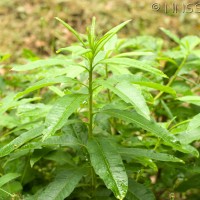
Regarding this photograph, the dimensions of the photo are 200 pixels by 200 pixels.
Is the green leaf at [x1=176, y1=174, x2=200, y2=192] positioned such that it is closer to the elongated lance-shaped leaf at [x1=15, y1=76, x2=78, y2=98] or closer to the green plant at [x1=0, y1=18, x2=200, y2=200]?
the green plant at [x1=0, y1=18, x2=200, y2=200]

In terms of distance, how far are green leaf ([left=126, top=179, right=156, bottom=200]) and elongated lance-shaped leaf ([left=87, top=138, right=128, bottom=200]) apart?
0.22 metres

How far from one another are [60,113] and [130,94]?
243mm

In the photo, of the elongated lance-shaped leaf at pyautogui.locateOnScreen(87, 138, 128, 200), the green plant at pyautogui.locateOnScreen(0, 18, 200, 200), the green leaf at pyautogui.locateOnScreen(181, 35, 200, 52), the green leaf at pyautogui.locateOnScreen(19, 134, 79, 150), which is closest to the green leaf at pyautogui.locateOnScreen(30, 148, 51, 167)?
the green plant at pyautogui.locateOnScreen(0, 18, 200, 200)

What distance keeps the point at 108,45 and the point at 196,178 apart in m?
0.76

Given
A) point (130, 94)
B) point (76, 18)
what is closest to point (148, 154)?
point (130, 94)

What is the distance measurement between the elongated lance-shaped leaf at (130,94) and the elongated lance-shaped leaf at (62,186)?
1.26 feet

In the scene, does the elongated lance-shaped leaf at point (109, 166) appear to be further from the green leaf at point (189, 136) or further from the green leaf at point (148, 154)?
the green leaf at point (189, 136)

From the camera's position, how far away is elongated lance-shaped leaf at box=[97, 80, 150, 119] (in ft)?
4.19

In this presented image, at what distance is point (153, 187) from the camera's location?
204cm

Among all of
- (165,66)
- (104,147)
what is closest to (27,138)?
(104,147)

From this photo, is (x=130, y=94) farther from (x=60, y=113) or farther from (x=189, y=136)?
(x=189, y=136)

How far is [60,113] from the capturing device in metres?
1.30

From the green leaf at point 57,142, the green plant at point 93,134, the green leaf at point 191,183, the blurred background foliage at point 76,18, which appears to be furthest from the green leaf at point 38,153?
the blurred background foliage at point 76,18

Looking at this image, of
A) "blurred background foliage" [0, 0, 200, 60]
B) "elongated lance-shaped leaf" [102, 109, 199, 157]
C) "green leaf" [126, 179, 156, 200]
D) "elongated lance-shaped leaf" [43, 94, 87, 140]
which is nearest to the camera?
"elongated lance-shaped leaf" [43, 94, 87, 140]
